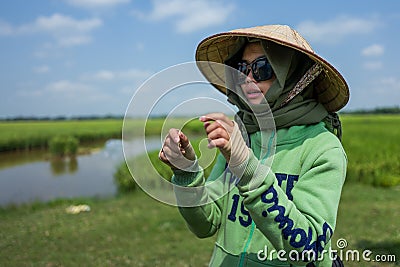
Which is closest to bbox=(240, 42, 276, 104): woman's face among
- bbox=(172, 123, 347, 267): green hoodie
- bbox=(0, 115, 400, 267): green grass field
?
bbox=(172, 123, 347, 267): green hoodie

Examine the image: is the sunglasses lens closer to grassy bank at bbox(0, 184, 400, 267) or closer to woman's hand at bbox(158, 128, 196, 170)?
woman's hand at bbox(158, 128, 196, 170)

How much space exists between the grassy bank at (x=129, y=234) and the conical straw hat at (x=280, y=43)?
429 centimetres

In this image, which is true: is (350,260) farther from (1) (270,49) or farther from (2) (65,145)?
(2) (65,145)

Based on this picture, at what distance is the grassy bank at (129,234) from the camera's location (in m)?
6.02

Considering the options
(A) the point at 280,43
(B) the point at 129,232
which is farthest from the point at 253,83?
(B) the point at 129,232

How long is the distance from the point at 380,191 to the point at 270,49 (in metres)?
10.4

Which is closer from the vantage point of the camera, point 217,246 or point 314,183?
point 314,183

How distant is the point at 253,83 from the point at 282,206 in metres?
0.48

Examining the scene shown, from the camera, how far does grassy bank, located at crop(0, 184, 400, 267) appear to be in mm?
6018

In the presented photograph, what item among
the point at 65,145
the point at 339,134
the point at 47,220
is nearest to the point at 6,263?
the point at 47,220

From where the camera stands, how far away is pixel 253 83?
1.50m

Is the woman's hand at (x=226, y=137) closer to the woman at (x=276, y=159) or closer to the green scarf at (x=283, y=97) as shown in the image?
the woman at (x=276, y=159)

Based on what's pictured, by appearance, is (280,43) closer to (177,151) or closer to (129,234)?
(177,151)

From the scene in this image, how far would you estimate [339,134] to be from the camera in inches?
66.3
